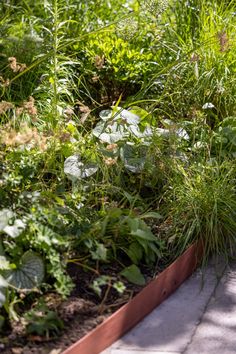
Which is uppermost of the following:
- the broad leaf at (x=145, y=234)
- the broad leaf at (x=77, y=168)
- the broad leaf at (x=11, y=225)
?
the broad leaf at (x=11, y=225)

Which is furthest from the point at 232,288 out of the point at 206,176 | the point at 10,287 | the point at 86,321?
the point at 10,287

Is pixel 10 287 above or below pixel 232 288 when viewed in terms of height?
above

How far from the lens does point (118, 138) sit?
16.8ft

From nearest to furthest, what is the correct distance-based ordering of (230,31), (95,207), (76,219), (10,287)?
(10,287), (76,219), (95,207), (230,31)

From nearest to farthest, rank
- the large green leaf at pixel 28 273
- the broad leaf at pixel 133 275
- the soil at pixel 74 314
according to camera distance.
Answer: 1. the soil at pixel 74 314
2. the large green leaf at pixel 28 273
3. the broad leaf at pixel 133 275

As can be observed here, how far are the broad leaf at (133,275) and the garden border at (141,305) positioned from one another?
6 cm

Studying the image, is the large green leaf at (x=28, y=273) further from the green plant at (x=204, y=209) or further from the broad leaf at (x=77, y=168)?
the green plant at (x=204, y=209)

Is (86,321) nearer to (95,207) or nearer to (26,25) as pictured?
(95,207)

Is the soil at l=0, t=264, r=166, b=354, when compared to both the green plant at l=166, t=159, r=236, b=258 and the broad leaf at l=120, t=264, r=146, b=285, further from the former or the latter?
the green plant at l=166, t=159, r=236, b=258

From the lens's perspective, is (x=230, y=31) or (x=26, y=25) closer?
(x=230, y=31)

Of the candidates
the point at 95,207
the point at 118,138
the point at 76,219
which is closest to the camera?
the point at 76,219

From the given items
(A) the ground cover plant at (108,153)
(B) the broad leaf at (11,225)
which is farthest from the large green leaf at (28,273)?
(B) the broad leaf at (11,225)

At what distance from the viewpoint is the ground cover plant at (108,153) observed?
392 cm

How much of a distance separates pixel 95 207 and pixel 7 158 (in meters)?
0.61
